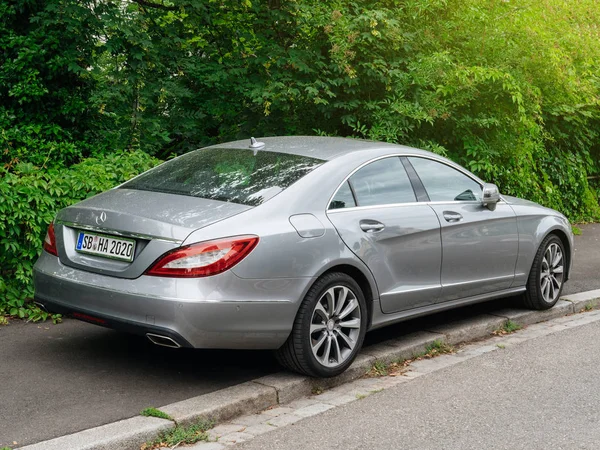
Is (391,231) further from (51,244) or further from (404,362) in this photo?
(51,244)

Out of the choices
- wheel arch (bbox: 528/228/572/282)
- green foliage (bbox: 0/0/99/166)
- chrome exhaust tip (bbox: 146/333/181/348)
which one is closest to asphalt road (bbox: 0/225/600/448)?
chrome exhaust tip (bbox: 146/333/181/348)

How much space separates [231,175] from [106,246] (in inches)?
39.6

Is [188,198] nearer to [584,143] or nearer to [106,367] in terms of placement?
[106,367]

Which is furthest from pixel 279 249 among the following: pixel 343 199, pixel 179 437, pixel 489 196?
pixel 489 196

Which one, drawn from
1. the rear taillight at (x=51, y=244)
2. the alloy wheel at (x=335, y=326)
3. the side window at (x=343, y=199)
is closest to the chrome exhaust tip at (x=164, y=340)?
the alloy wheel at (x=335, y=326)

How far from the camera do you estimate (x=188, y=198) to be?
17.8ft

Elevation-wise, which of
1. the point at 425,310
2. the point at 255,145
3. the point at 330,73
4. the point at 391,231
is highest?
the point at 330,73

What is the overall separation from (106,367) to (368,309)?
69.0 inches

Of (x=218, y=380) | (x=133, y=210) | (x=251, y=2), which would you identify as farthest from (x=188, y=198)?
(x=251, y=2)

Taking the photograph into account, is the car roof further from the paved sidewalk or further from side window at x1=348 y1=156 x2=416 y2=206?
the paved sidewalk

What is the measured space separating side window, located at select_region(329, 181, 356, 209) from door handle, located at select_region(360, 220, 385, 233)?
0.49 ft

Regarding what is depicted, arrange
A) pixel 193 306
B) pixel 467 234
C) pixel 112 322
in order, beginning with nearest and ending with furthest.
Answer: pixel 193 306 → pixel 112 322 → pixel 467 234

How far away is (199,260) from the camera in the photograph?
490 cm

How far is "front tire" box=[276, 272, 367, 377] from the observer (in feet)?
17.4
